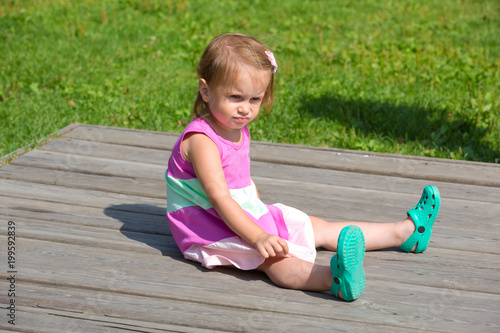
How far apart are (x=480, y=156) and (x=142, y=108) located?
9.09 feet

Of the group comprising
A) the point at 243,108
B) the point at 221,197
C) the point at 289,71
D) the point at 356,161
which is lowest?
the point at 356,161

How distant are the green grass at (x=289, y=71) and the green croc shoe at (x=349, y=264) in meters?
0.99

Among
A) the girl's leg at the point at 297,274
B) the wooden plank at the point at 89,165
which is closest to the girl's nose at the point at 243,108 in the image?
the girl's leg at the point at 297,274

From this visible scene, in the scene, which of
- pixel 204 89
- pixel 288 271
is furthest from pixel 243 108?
pixel 288 271

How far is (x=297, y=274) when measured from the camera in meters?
2.26

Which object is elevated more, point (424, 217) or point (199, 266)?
point (424, 217)

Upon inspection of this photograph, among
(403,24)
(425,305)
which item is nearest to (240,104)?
(425,305)

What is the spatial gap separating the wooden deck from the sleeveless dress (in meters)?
0.07

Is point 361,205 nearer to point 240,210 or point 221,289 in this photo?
point 240,210

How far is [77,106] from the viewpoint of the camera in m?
5.10

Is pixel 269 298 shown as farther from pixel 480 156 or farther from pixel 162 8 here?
pixel 162 8

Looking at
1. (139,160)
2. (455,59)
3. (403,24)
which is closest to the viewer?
(139,160)

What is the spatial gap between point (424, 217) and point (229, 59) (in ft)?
3.66

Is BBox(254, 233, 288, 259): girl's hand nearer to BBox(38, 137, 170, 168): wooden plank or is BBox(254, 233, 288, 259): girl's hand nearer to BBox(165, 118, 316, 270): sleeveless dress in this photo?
BBox(165, 118, 316, 270): sleeveless dress
